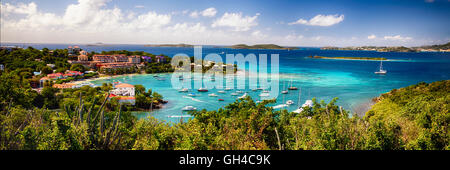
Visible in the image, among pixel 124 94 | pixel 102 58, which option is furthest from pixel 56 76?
pixel 102 58

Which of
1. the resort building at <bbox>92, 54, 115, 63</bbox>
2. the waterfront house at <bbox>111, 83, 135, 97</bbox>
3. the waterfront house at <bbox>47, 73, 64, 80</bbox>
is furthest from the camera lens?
the resort building at <bbox>92, 54, 115, 63</bbox>

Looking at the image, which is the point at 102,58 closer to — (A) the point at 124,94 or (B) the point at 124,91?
(B) the point at 124,91

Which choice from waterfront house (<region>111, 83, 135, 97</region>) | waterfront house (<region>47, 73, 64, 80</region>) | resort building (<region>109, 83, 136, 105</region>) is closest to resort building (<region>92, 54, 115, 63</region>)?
waterfront house (<region>47, 73, 64, 80</region>)

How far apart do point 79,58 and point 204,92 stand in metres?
26.0

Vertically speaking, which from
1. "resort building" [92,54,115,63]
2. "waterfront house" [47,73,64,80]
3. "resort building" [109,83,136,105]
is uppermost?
"resort building" [92,54,115,63]

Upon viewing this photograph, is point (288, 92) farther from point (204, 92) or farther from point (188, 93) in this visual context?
point (188, 93)

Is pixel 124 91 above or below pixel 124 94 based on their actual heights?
above

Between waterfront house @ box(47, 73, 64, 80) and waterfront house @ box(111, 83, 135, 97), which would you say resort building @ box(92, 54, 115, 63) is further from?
waterfront house @ box(111, 83, 135, 97)

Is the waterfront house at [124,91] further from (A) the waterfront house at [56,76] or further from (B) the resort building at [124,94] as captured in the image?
(A) the waterfront house at [56,76]

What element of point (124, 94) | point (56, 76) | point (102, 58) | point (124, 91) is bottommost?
point (124, 94)

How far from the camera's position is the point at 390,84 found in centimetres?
2452

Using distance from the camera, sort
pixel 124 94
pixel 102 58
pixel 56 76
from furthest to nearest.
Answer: pixel 102 58
pixel 56 76
pixel 124 94

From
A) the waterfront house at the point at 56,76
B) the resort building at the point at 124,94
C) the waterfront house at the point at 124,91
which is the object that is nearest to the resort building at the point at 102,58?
the waterfront house at the point at 56,76
